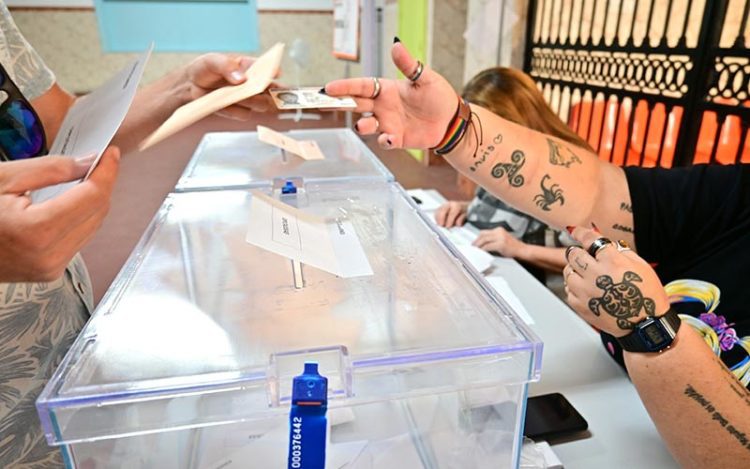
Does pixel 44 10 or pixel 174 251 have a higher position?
pixel 44 10

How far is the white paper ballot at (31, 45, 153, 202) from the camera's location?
48 centimetres

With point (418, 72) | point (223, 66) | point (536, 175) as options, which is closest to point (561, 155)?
point (536, 175)

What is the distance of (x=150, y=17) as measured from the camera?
20.3 feet

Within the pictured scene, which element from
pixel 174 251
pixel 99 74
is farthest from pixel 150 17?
pixel 174 251

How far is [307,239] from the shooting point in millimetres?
634

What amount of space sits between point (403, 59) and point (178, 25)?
21.1 feet

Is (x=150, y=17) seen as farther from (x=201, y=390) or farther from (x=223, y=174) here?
(x=201, y=390)

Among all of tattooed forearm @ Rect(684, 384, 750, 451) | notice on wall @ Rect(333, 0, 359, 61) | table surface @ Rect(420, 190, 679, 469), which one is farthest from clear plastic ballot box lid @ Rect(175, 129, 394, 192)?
notice on wall @ Rect(333, 0, 359, 61)

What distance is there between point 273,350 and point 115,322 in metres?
0.17

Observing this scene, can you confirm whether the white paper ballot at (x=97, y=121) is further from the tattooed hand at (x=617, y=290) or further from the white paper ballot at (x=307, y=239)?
the tattooed hand at (x=617, y=290)

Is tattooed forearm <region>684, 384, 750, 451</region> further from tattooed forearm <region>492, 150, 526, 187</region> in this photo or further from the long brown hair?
the long brown hair

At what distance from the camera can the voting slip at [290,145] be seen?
4.07 ft

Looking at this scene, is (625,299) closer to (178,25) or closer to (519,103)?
(519,103)

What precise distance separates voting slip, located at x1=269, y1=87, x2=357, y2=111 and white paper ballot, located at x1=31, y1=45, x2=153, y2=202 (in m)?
0.18
